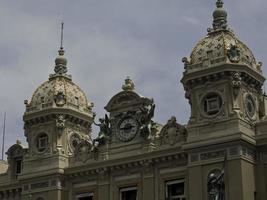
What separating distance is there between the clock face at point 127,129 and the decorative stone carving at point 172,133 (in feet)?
8.36

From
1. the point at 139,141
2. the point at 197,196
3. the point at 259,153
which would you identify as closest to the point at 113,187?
the point at 139,141

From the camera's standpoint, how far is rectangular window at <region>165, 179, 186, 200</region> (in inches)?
1858

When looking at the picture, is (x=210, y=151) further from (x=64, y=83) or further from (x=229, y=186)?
(x=64, y=83)

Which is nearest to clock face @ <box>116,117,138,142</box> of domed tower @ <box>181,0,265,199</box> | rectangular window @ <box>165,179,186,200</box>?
rectangular window @ <box>165,179,186,200</box>

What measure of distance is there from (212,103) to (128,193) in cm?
889

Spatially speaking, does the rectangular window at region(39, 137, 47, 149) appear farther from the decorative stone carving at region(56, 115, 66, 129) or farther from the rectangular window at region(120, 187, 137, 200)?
the rectangular window at region(120, 187, 137, 200)

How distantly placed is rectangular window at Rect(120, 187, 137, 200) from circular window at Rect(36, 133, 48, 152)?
8.17m

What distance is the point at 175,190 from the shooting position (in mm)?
47594

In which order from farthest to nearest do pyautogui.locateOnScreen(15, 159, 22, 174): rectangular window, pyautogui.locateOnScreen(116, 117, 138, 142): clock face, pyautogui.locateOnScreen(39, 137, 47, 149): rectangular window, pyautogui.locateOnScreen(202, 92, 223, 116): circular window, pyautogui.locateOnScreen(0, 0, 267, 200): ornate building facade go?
pyautogui.locateOnScreen(15, 159, 22, 174): rectangular window → pyautogui.locateOnScreen(39, 137, 47, 149): rectangular window → pyautogui.locateOnScreen(116, 117, 138, 142): clock face → pyautogui.locateOnScreen(202, 92, 223, 116): circular window → pyautogui.locateOnScreen(0, 0, 267, 200): ornate building facade

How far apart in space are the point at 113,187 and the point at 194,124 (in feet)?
25.9

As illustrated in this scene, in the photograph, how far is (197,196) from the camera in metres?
44.8

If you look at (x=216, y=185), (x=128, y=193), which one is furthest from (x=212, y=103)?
(x=128, y=193)

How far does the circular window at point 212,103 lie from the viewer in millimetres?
46281

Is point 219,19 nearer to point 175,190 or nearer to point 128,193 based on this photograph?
point 175,190
